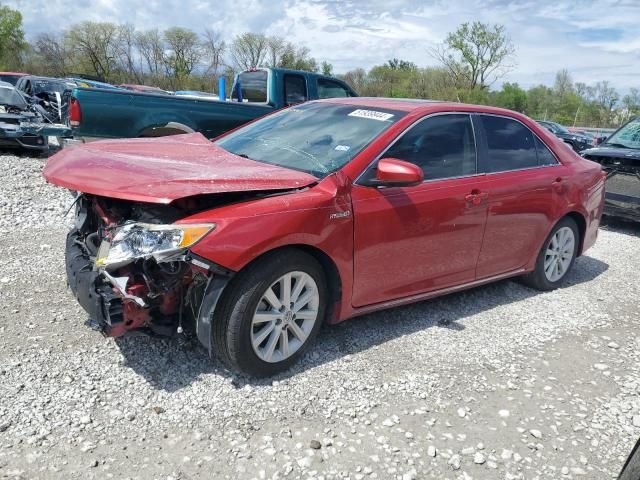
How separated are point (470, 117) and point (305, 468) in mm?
3004

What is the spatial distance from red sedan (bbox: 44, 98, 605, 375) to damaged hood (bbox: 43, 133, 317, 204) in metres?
0.01

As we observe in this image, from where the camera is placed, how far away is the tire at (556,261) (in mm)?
5078

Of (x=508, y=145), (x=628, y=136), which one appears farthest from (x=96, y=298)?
(x=628, y=136)

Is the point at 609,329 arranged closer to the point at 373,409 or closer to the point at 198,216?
the point at 373,409

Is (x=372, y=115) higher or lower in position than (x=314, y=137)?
higher

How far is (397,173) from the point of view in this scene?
3.36 metres

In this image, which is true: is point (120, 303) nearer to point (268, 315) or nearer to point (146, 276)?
point (146, 276)

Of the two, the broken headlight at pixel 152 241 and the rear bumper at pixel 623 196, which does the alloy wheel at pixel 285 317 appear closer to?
the broken headlight at pixel 152 241

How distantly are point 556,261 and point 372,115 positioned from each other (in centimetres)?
261

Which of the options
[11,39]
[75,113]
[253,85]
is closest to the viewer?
[75,113]

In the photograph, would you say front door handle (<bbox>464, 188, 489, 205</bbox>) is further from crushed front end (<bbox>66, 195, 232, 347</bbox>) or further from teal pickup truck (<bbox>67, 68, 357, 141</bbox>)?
teal pickup truck (<bbox>67, 68, 357, 141</bbox>)

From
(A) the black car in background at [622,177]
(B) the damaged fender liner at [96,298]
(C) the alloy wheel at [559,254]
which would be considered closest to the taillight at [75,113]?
(B) the damaged fender liner at [96,298]

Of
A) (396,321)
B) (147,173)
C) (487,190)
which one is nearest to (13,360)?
(147,173)

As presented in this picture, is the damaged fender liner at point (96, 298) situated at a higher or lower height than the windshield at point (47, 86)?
lower
